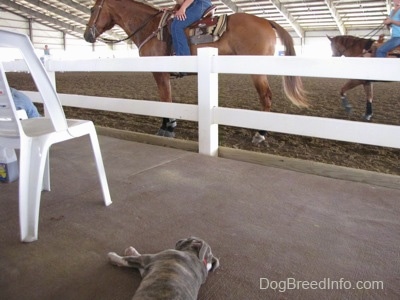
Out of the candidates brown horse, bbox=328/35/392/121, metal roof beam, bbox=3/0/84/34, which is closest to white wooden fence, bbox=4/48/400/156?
brown horse, bbox=328/35/392/121

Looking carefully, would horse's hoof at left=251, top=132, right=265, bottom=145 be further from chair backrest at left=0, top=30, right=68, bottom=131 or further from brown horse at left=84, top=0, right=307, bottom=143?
chair backrest at left=0, top=30, right=68, bottom=131

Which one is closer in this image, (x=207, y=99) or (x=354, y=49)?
(x=207, y=99)

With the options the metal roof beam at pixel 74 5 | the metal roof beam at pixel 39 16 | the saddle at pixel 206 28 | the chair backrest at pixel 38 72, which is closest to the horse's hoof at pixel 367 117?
the saddle at pixel 206 28

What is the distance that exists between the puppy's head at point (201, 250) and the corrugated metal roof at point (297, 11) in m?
20.6

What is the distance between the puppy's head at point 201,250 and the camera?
1417 mm

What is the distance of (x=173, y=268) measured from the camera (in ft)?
4.09

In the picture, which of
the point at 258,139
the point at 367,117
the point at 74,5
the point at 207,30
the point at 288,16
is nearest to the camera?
the point at 258,139

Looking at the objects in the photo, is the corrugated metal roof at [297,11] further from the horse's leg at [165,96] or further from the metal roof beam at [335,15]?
the horse's leg at [165,96]

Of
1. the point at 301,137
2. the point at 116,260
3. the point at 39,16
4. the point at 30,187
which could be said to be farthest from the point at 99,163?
A: the point at 39,16

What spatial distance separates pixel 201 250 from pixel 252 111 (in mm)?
1986

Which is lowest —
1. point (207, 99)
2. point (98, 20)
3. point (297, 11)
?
point (207, 99)

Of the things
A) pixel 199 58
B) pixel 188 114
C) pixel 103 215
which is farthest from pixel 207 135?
pixel 103 215

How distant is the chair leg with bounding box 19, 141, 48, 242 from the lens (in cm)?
170

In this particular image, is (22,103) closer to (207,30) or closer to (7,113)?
(7,113)
